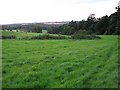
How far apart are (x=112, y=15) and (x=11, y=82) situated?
74448 millimetres

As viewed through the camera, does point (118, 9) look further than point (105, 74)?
Yes

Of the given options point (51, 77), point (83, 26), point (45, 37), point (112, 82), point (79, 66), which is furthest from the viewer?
point (83, 26)

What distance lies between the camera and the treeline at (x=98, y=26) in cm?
7476

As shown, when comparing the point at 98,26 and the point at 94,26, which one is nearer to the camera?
the point at 98,26

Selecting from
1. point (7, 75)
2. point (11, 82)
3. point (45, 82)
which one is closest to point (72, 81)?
point (45, 82)

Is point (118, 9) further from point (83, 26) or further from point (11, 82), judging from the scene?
point (11, 82)

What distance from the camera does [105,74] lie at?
9.84 m

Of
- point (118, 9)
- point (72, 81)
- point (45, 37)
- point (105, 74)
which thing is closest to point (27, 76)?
point (72, 81)

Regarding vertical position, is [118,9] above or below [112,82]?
above

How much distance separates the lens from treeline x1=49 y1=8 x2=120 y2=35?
74762mm

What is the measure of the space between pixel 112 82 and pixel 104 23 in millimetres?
77242

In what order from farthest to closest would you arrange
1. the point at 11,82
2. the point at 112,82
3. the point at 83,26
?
the point at 83,26
the point at 11,82
the point at 112,82

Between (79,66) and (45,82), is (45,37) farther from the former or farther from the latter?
(45,82)

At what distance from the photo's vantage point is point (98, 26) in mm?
84250
